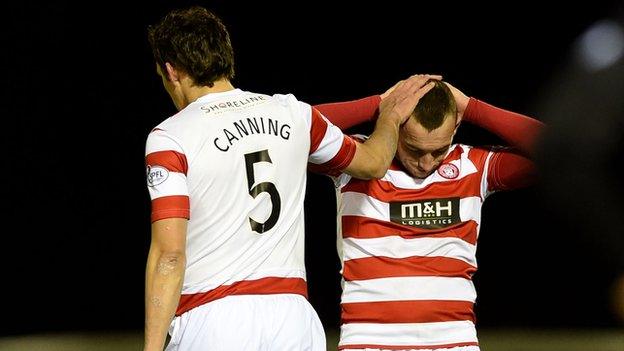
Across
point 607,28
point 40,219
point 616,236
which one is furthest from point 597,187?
point 40,219

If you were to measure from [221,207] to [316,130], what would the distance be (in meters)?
0.34

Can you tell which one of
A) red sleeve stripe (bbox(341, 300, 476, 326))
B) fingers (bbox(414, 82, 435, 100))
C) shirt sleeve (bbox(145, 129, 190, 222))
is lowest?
red sleeve stripe (bbox(341, 300, 476, 326))

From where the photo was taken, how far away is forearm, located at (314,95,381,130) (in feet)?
10.5

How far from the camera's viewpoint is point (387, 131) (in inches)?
117

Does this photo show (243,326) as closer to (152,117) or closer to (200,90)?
(200,90)

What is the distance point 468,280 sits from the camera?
3.17m

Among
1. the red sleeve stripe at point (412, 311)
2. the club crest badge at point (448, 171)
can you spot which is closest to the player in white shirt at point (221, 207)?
the red sleeve stripe at point (412, 311)

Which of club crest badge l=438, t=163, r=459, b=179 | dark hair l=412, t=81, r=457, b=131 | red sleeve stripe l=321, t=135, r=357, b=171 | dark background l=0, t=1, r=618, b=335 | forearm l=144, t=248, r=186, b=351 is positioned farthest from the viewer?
dark background l=0, t=1, r=618, b=335

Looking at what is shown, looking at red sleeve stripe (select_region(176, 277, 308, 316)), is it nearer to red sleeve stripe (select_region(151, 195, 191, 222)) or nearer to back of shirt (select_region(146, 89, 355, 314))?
back of shirt (select_region(146, 89, 355, 314))

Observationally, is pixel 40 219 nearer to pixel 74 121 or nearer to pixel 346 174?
pixel 74 121

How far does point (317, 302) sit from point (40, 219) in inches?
61.8

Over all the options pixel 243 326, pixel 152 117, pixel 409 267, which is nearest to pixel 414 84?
pixel 409 267

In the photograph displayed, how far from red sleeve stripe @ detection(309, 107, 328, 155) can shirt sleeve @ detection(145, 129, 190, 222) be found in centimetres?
37

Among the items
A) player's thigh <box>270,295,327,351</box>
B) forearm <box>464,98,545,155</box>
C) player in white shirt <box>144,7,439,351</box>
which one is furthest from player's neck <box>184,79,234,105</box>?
forearm <box>464,98,545,155</box>
